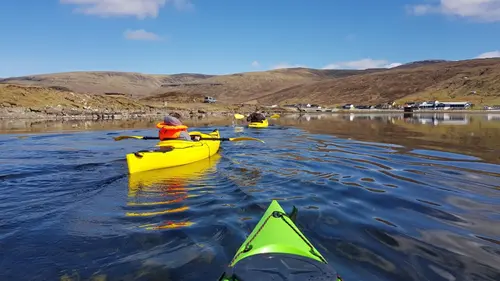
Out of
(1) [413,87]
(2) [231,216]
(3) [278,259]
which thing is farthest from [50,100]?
(1) [413,87]

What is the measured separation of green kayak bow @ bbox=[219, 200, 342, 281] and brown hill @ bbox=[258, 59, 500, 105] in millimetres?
125478

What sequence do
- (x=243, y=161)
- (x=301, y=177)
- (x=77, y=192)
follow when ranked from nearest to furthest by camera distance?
(x=77, y=192), (x=301, y=177), (x=243, y=161)

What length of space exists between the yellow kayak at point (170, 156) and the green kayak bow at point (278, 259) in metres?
7.78

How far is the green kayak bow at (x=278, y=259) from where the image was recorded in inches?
165

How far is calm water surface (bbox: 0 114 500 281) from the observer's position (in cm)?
512

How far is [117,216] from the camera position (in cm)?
741

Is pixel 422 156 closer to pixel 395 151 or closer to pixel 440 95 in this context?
pixel 395 151

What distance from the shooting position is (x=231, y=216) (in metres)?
7.36

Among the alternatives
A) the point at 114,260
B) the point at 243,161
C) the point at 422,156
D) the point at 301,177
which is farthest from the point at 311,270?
the point at 422,156

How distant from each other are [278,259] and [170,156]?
8.71 metres

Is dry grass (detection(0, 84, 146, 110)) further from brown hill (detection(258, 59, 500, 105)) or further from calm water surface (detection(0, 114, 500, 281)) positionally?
brown hill (detection(258, 59, 500, 105))

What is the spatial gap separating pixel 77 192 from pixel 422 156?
14.4m

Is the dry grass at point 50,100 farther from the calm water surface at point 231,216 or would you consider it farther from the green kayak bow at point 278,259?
the green kayak bow at point 278,259

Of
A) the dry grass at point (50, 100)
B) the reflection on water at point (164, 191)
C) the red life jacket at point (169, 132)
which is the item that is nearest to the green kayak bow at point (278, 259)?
the reflection on water at point (164, 191)
